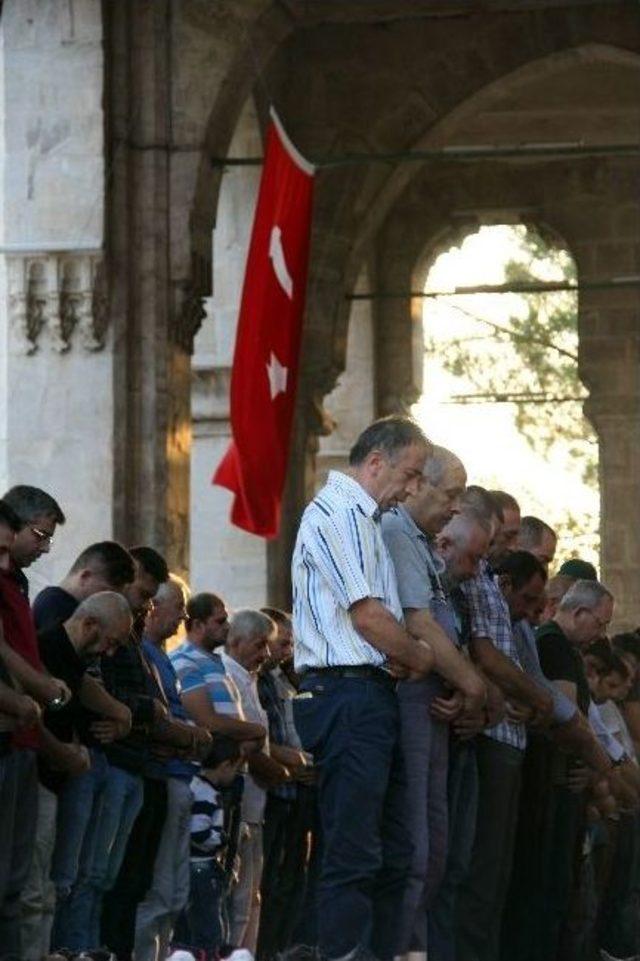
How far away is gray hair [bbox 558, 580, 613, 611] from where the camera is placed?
508 inches

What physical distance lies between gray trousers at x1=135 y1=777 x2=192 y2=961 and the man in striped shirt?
237 cm

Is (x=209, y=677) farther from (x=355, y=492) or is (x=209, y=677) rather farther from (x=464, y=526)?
(x=355, y=492)

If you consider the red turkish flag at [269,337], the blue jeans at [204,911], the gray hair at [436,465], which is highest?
the red turkish flag at [269,337]


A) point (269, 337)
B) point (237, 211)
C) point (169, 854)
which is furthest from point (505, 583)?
point (237, 211)

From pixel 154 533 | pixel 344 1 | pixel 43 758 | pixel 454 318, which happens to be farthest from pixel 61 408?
pixel 454 318

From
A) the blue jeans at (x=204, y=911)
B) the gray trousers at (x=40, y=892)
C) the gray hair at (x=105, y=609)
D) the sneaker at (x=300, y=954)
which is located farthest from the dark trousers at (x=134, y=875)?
the gray hair at (x=105, y=609)

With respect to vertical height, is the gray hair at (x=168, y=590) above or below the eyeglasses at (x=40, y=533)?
below

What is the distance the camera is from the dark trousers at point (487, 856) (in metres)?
10.9

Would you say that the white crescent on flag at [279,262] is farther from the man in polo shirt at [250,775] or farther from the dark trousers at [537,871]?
the dark trousers at [537,871]

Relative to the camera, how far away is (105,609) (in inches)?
423

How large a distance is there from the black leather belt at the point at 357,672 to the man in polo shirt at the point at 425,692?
29 cm

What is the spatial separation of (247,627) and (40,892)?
325 centimetres

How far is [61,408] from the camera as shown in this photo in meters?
19.7

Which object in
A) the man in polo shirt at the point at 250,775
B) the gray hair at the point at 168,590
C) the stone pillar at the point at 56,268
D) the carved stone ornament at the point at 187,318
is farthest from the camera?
the carved stone ornament at the point at 187,318
